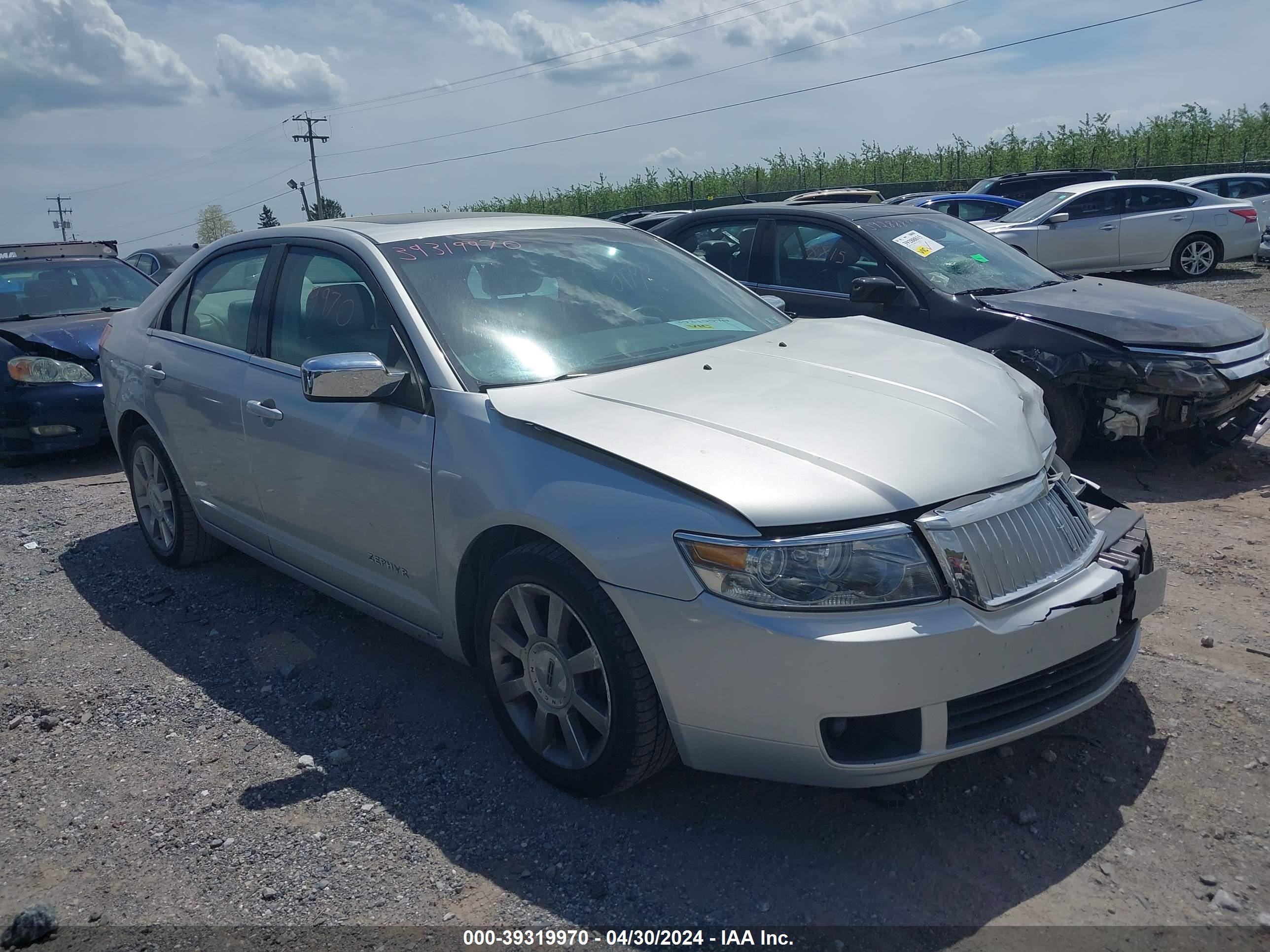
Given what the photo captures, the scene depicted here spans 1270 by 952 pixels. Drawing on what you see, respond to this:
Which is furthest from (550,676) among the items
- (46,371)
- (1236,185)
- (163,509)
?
(1236,185)

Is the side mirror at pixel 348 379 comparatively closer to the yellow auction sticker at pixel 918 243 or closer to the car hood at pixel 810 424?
the car hood at pixel 810 424

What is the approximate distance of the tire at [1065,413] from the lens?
5.88 m

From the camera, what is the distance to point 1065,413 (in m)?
5.89

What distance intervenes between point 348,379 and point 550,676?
1141mm

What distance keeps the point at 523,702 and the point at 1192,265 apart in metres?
16.3

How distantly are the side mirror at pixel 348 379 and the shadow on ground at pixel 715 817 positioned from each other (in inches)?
46.4

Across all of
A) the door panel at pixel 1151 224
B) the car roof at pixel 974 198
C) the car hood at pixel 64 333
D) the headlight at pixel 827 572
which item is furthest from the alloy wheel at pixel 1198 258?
the headlight at pixel 827 572

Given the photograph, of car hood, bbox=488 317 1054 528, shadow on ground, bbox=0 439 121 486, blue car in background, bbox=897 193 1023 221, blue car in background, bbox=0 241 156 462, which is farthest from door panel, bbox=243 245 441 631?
blue car in background, bbox=897 193 1023 221

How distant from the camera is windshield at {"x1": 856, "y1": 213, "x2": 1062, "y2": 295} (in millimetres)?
6402

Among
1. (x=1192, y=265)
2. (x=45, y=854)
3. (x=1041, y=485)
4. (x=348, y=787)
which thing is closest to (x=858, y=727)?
(x=1041, y=485)

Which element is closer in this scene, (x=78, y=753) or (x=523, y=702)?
(x=523, y=702)

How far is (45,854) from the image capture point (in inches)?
120

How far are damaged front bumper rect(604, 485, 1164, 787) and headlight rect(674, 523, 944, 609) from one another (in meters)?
0.03

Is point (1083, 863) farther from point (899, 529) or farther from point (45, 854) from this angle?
point (45, 854)
